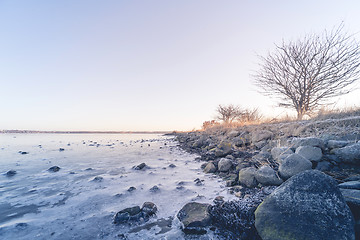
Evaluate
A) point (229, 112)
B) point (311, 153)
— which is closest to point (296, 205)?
point (311, 153)

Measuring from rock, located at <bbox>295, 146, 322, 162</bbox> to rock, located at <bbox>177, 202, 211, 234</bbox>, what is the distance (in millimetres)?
2291

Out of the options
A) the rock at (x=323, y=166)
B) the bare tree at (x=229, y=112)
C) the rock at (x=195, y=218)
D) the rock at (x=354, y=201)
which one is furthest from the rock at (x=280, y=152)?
the bare tree at (x=229, y=112)

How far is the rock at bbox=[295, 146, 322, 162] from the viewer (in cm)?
282

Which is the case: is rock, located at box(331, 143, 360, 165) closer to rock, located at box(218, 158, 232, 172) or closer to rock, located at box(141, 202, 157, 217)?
rock, located at box(218, 158, 232, 172)

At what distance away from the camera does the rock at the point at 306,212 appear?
1.32 meters

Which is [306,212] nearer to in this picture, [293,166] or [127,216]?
[293,166]

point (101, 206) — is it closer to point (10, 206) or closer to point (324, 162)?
point (10, 206)

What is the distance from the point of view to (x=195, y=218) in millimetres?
1922

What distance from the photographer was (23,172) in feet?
14.8

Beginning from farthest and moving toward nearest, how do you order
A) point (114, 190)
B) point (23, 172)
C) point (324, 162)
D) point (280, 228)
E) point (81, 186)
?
point (23, 172), point (81, 186), point (114, 190), point (324, 162), point (280, 228)

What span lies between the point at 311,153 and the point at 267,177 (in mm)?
1106

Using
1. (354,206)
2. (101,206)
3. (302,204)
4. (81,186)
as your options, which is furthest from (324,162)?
(81,186)

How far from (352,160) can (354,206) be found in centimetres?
162

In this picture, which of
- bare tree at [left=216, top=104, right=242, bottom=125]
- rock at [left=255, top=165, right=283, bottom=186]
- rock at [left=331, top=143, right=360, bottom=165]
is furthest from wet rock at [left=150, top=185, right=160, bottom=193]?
bare tree at [left=216, top=104, right=242, bottom=125]
